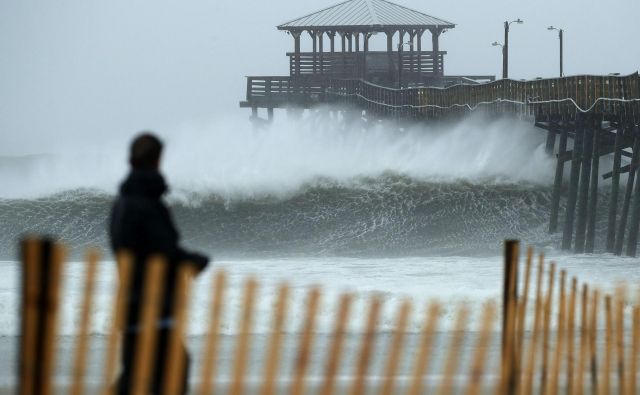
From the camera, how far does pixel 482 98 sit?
4038 cm

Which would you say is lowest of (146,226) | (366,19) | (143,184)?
(146,226)

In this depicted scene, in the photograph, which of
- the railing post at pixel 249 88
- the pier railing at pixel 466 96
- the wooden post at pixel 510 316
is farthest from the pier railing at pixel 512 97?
the wooden post at pixel 510 316

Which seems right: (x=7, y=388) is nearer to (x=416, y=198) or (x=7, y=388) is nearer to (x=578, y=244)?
(x=578, y=244)

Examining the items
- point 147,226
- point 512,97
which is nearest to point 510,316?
point 147,226

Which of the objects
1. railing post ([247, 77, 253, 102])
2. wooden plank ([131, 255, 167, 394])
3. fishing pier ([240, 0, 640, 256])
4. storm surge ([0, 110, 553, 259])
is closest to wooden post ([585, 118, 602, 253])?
fishing pier ([240, 0, 640, 256])

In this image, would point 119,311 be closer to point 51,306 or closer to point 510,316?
point 51,306

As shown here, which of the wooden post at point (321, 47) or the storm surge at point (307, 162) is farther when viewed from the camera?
the wooden post at point (321, 47)

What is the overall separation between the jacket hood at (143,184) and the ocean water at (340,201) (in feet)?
55.8

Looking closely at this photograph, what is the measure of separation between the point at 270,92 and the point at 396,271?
34.5m

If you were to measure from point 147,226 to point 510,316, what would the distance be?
158 cm

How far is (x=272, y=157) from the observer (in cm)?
4875

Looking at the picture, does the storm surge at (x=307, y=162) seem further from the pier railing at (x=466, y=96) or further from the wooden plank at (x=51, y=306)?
the wooden plank at (x=51, y=306)

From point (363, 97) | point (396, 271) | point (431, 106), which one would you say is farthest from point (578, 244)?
point (363, 97)

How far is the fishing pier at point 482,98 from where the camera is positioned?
2973cm
